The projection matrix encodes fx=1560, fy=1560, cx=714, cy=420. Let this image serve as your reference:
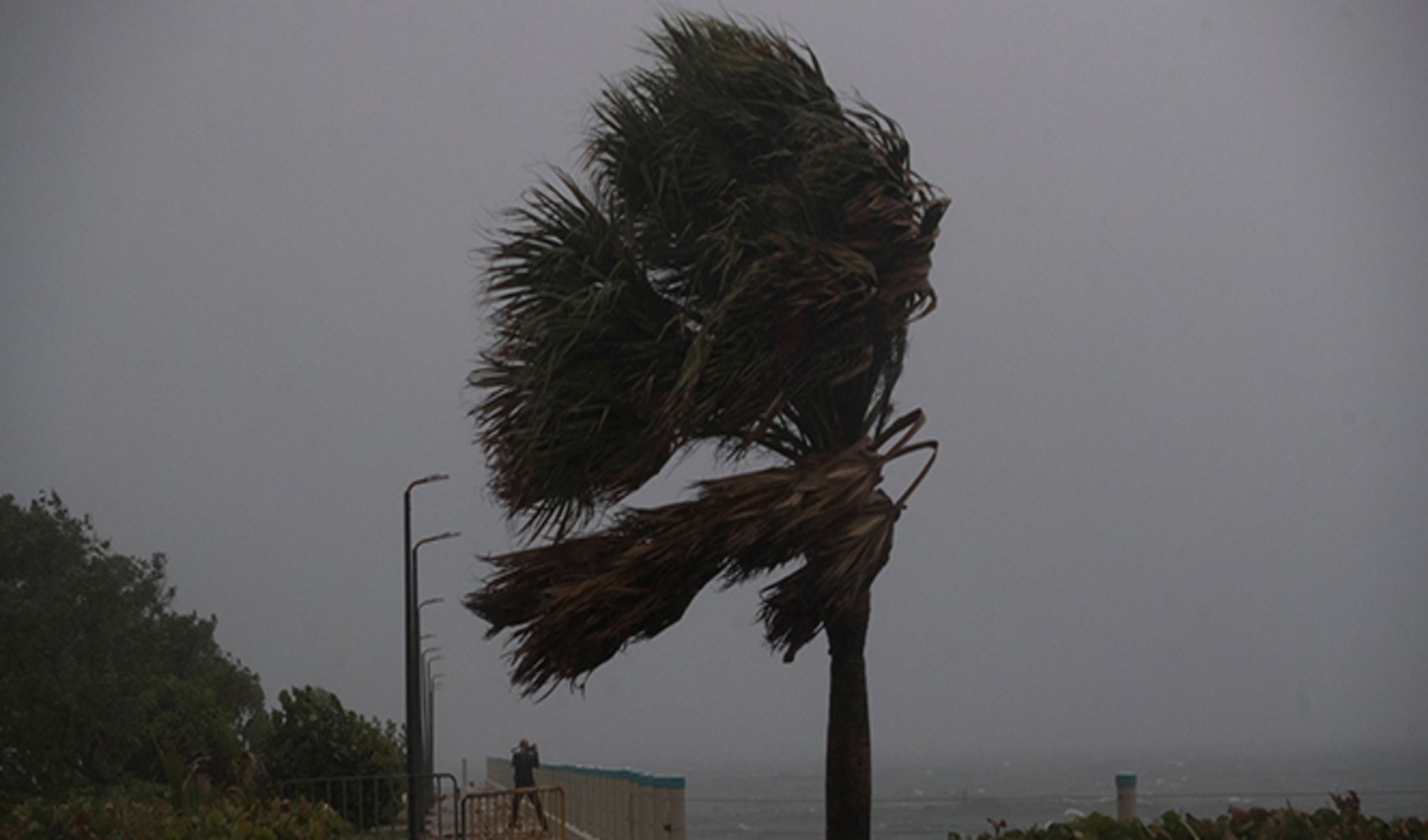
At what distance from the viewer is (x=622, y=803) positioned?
1688cm

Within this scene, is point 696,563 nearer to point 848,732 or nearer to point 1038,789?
point 848,732

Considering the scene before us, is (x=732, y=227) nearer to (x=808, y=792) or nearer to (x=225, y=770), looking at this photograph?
(x=225, y=770)

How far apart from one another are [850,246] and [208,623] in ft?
199

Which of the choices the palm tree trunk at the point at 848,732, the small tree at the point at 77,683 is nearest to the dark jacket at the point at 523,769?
the small tree at the point at 77,683

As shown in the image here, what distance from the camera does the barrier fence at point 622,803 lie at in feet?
47.5

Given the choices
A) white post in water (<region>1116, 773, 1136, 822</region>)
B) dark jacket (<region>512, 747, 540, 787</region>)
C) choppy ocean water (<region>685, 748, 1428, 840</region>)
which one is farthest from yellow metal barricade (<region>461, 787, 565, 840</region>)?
choppy ocean water (<region>685, 748, 1428, 840</region>)

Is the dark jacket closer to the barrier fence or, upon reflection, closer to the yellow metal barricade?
the barrier fence

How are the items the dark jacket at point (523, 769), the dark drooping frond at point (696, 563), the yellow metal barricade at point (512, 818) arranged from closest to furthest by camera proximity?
the dark drooping frond at point (696, 563) < the yellow metal barricade at point (512, 818) < the dark jacket at point (523, 769)

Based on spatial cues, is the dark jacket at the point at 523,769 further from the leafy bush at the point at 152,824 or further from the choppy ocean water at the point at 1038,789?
the choppy ocean water at the point at 1038,789

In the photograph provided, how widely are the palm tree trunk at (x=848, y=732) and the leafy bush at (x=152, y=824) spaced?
3652 mm

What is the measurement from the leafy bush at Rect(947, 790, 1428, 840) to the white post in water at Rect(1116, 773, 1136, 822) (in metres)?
3.63

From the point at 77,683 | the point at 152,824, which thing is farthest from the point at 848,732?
the point at 77,683

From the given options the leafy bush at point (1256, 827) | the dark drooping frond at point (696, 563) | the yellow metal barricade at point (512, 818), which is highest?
the dark drooping frond at point (696, 563)

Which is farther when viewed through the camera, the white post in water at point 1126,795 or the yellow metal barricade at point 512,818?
the yellow metal barricade at point 512,818
